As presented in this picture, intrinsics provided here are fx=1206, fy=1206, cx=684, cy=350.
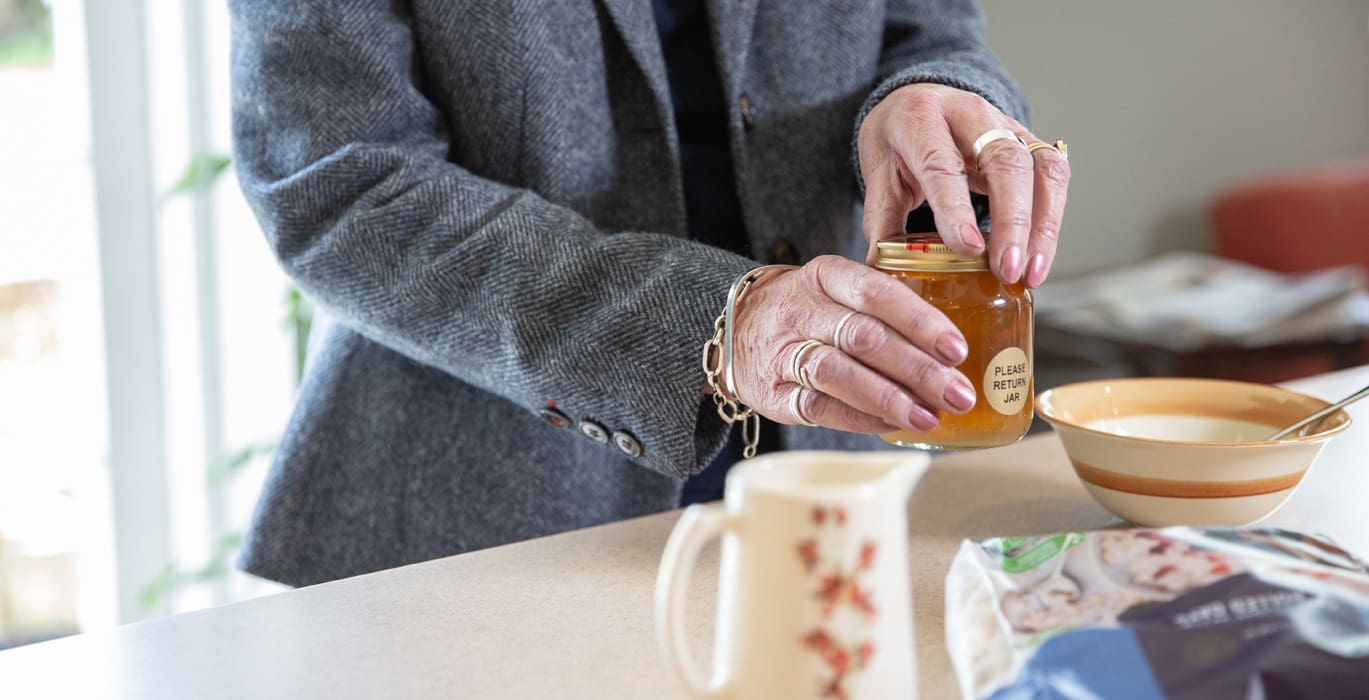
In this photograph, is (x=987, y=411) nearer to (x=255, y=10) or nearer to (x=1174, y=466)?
(x=1174, y=466)

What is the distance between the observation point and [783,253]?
43.2 inches

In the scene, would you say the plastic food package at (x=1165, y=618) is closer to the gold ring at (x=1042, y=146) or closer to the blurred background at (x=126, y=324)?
the gold ring at (x=1042, y=146)

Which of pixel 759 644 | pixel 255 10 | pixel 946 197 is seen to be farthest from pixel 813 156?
pixel 759 644

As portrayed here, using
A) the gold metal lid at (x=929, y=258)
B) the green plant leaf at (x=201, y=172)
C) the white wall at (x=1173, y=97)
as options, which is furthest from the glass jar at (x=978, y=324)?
the white wall at (x=1173, y=97)

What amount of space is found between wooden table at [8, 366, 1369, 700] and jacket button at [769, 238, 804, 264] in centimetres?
29

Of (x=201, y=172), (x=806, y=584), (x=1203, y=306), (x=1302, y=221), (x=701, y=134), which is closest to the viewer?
(x=806, y=584)

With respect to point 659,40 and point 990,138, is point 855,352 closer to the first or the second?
point 990,138

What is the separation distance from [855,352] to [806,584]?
0.83 ft

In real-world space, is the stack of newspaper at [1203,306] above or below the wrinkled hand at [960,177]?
below

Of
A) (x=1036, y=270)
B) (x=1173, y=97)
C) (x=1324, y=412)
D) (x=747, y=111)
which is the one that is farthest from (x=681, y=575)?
(x=1173, y=97)

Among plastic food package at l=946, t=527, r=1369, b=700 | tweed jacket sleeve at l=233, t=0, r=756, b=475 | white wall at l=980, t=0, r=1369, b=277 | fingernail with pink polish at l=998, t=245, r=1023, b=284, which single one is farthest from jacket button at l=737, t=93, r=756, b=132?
white wall at l=980, t=0, r=1369, b=277

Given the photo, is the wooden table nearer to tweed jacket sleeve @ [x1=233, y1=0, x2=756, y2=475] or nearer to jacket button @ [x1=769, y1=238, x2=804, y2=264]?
tweed jacket sleeve @ [x1=233, y1=0, x2=756, y2=475]

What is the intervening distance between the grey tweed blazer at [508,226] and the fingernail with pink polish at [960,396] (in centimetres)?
19

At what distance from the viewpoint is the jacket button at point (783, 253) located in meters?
1.09
